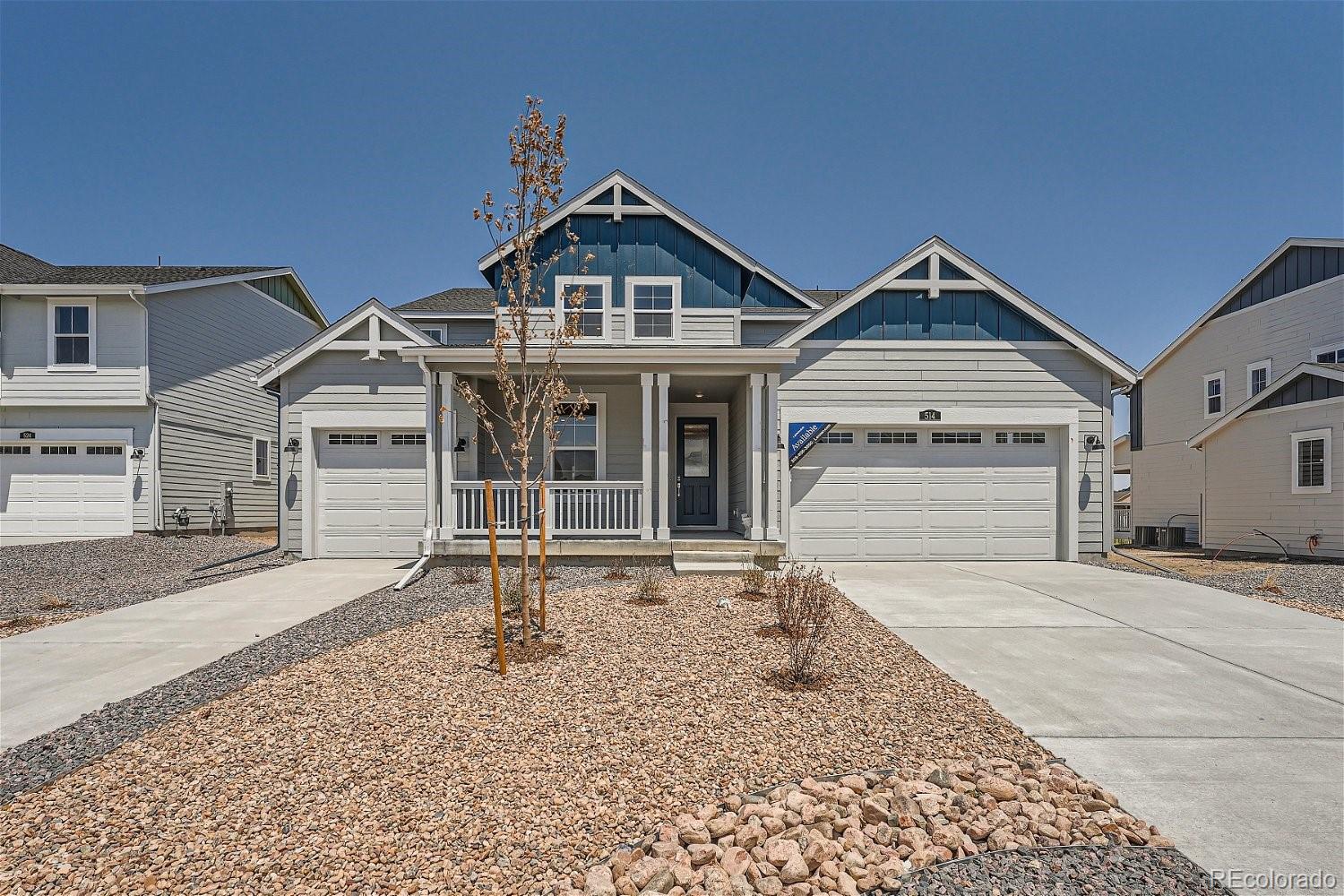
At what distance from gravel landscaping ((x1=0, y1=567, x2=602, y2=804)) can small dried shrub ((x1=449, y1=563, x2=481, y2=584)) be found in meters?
0.09

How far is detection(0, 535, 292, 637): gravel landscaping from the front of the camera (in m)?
7.67

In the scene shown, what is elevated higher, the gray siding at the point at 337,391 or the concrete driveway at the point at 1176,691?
the gray siding at the point at 337,391

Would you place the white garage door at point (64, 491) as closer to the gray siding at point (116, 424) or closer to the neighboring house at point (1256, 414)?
the gray siding at point (116, 424)

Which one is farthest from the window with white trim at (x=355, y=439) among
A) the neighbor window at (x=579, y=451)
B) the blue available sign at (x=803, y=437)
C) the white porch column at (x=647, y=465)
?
the blue available sign at (x=803, y=437)

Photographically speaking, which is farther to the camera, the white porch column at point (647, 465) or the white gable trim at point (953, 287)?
the white gable trim at point (953, 287)

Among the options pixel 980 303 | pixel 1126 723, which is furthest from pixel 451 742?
pixel 980 303

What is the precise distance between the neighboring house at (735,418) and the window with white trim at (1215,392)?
9.07 metres

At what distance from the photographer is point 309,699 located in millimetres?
4180

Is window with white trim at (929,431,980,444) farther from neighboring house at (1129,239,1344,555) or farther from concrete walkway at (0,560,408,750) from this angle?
concrete walkway at (0,560,408,750)

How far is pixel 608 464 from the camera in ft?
38.8

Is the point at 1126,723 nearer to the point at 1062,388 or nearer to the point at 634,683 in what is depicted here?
the point at 634,683

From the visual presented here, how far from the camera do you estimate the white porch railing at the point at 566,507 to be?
9.93m

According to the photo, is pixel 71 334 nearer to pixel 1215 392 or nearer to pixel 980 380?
pixel 980 380

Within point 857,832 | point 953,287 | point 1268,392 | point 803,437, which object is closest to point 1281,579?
point 1268,392
